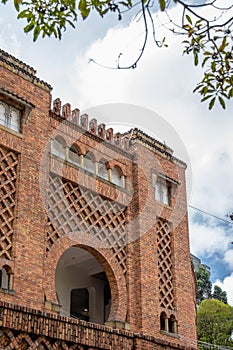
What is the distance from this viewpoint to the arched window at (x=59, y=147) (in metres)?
13.0

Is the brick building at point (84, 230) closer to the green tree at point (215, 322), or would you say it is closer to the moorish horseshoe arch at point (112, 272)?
the moorish horseshoe arch at point (112, 272)

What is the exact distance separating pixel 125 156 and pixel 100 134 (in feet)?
2.85

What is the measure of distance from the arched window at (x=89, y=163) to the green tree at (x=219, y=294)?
33.7 m

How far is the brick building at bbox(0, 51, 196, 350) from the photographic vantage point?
11008 mm

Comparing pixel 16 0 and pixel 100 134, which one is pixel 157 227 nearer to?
pixel 100 134

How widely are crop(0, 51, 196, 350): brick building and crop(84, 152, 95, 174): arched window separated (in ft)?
0.09

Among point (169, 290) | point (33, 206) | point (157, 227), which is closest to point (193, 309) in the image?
point (169, 290)

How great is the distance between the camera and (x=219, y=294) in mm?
46125

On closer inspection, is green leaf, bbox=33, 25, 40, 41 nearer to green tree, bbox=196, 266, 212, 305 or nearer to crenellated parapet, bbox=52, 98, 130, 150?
crenellated parapet, bbox=52, 98, 130, 150

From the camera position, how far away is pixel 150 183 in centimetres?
1498

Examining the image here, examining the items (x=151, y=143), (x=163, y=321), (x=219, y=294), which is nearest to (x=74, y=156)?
(x=151, y=143)

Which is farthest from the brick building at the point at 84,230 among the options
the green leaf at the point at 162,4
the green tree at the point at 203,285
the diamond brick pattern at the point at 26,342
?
the green tree at the point at 203,285


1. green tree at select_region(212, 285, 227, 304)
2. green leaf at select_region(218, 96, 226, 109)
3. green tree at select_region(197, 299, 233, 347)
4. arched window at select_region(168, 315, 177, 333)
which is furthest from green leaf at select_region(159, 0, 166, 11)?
green tree at select_region(212, 285, 227, 304)

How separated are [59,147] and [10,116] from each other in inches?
54.7
